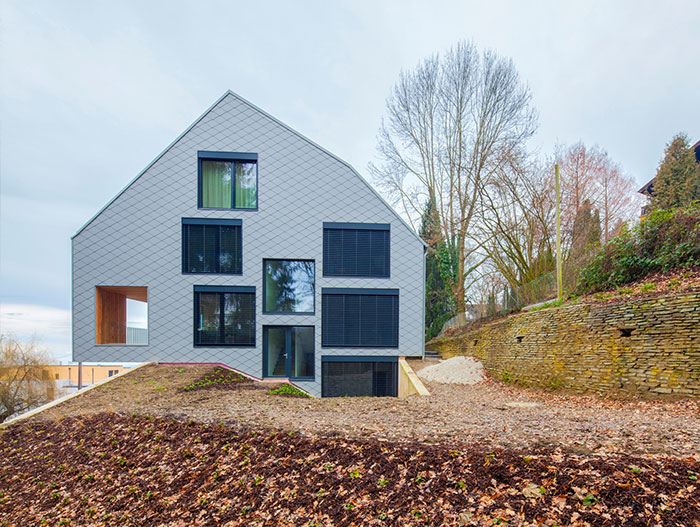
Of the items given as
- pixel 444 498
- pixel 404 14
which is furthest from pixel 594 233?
pixel 444 498

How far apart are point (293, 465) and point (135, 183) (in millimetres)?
12153

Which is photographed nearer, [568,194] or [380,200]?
[380,200]

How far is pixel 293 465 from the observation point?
417 cm

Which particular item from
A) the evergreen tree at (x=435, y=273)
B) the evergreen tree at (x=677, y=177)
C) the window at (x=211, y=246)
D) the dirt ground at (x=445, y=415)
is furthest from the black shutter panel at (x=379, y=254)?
the evergreen tree at (x=677, y=177)

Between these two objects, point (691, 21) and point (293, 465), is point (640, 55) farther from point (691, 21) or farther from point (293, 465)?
point (293, 465)

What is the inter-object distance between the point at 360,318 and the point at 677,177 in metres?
16.6

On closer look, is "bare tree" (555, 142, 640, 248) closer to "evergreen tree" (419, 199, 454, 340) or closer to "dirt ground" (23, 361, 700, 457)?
"evergreen tree" (419, 199, 454, 340)

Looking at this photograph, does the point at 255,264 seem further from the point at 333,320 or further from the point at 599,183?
the point at 599,183

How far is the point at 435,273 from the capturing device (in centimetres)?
2388

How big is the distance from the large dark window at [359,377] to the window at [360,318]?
54 centimetres

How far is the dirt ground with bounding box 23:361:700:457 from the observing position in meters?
4.05

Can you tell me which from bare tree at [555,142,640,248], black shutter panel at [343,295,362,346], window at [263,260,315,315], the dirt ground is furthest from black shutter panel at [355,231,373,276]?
bare tree at [555,142,640,248]

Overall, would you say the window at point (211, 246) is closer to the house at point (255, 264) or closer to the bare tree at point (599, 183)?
the house at point (255, 264)

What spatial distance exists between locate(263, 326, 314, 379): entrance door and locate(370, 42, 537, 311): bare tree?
9446mm
